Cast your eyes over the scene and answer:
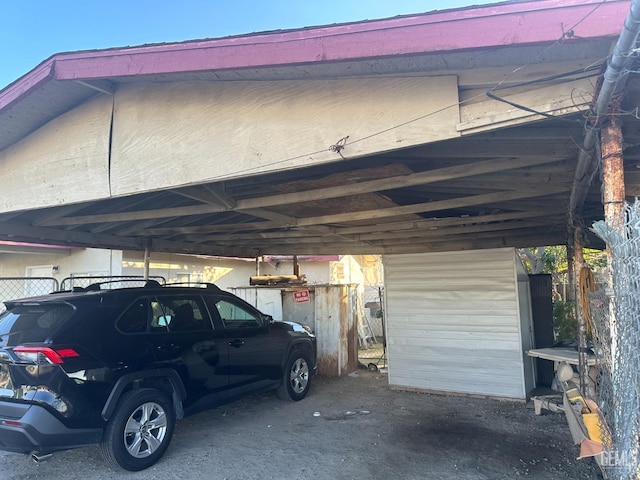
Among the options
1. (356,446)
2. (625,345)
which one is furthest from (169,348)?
(625,345)

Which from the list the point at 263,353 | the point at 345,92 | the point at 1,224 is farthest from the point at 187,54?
the point at 1,224

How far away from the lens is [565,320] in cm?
846

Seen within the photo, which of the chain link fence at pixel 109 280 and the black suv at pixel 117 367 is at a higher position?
the chain link fence at pixel 109 280

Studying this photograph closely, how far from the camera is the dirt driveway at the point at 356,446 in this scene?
14.2ft

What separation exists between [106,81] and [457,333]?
21.2ft

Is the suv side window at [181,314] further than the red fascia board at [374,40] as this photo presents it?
Yes

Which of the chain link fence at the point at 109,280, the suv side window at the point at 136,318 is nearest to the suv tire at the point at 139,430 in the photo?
the suv side window at the point at 136,318

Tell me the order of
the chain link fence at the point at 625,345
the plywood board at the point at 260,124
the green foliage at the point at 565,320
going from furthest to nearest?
the green foliage at the point at 565,320 < the plywood board at the point at 260,124 < the chain link fence at the point at 625,345

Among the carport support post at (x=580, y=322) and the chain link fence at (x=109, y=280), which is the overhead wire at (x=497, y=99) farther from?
the chain link fence at (x=109, y=280)

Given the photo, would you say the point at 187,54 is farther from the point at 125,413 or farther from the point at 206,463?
the point at 206,463

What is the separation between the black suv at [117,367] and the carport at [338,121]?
129cm

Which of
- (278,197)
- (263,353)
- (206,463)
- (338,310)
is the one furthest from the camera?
(338,310)

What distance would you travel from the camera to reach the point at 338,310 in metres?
9.35

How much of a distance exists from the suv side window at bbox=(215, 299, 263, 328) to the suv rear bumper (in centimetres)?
232
